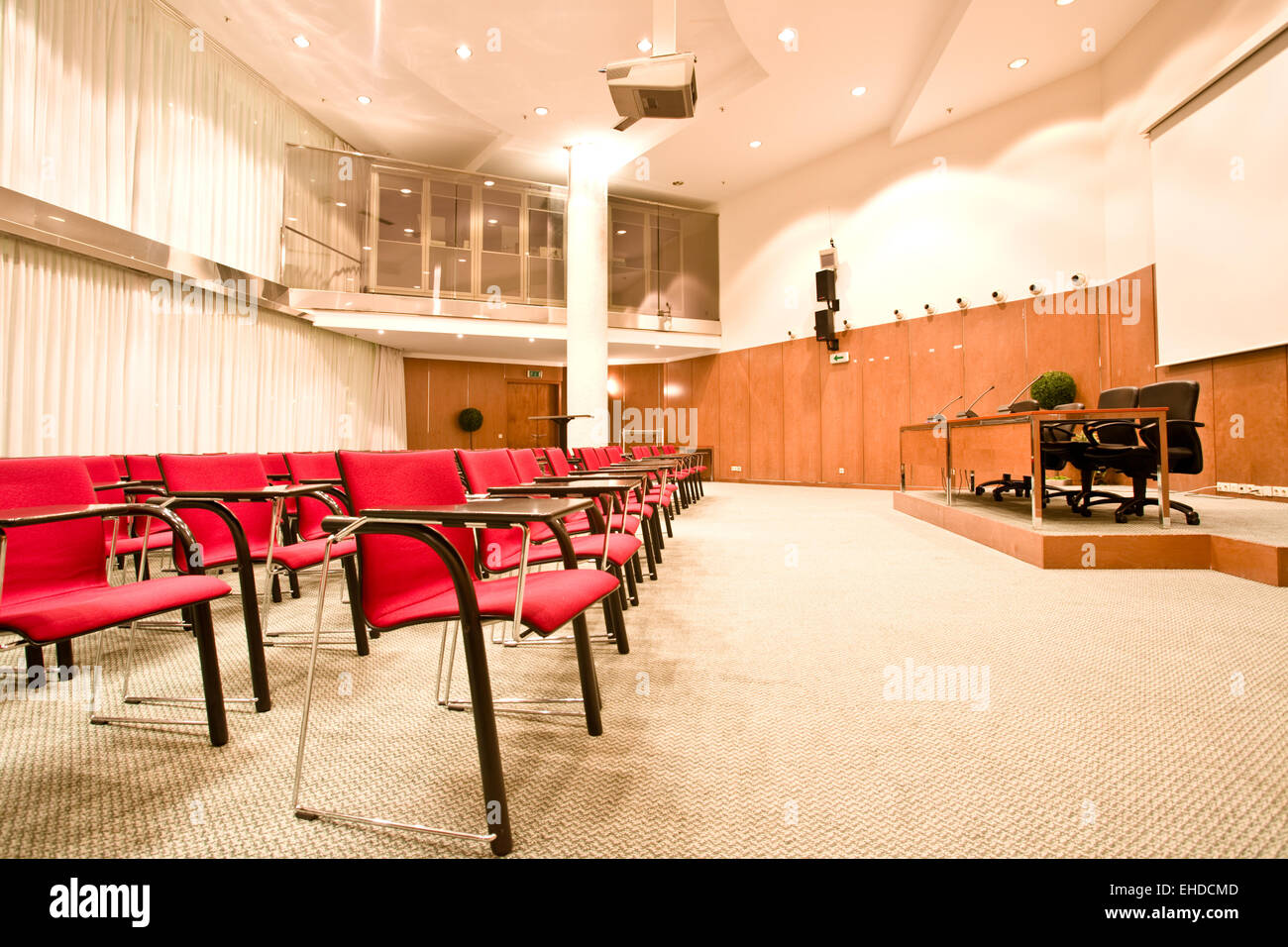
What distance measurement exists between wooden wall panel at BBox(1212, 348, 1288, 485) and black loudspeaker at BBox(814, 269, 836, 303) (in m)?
5.62

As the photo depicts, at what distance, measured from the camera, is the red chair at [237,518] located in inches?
83.3

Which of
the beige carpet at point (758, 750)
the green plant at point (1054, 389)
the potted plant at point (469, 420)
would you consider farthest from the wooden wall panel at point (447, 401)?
the green plant at point (1054, 389)

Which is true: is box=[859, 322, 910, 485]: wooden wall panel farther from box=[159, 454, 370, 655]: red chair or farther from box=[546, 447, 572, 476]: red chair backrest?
box=[159, 454, 370, 655]: red chair

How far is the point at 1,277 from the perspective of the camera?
4.67 metres

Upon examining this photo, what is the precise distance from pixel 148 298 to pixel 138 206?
3.18 ft

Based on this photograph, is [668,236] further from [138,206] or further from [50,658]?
[50,658]

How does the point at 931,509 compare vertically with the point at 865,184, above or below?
below

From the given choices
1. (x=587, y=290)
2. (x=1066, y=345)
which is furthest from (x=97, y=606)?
(x=1066, y=345)

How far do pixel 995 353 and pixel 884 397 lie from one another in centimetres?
184

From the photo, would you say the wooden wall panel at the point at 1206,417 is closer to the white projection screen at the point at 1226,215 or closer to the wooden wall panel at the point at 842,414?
the white projection screen at the point at 1226,215

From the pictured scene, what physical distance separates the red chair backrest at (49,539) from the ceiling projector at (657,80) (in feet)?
17.7

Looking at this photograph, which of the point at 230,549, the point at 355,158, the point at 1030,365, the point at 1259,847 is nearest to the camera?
the point at 1259,847

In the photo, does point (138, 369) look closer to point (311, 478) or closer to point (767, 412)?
point (311, 478)
